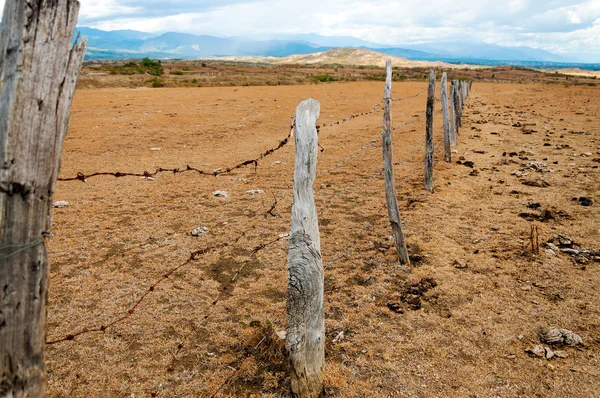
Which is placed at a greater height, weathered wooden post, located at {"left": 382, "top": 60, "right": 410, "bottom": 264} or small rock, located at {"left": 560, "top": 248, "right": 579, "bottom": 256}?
weathered wooden post, located at {"left": 382, "top": 60, "right": 410, "bottom": 264}

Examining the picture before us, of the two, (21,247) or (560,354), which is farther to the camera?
(560,354)

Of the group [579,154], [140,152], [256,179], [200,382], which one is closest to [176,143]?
[140,152]

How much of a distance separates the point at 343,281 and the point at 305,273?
1.99 metres

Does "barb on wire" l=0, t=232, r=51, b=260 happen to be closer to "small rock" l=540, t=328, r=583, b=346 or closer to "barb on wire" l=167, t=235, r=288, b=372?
"barb on wire" l=167, t=235, r=288, b=372

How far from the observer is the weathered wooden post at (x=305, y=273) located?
2895mm

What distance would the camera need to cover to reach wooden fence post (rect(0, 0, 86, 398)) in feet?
5.29

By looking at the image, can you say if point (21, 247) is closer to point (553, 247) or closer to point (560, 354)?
point (560, 354)

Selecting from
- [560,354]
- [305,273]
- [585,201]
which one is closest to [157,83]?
[585,201]

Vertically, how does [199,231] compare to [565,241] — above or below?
below

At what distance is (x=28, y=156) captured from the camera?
5.53ft

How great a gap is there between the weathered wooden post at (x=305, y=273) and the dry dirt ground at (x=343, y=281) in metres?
0.36

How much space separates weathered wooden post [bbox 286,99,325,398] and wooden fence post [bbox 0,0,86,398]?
1513 millimetres

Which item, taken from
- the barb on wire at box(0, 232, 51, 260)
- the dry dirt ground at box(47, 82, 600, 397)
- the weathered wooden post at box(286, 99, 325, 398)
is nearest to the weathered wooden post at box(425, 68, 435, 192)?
the dry dirt ground at box(47, 82, 600, 397)

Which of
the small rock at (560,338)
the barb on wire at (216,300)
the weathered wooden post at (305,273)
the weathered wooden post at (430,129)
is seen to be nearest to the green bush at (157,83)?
the weathered wooden post at (430,129)
